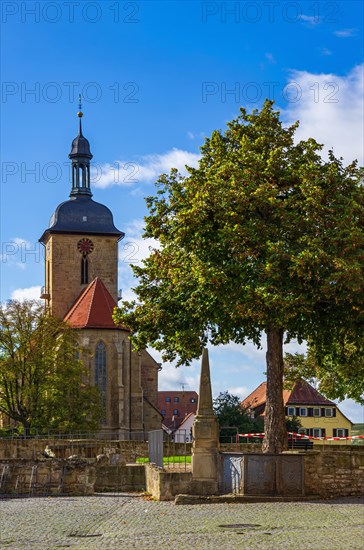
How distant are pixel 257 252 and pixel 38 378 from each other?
32.4 meters

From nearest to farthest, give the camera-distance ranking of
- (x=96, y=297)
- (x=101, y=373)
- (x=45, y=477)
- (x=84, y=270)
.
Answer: (x=45, y=477) < (x=101, y=373) < (x=96, y=297) < (x=84, y=270)

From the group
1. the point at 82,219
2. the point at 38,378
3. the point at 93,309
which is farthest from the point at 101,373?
the point at 82,219

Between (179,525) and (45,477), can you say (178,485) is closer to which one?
(45,477)

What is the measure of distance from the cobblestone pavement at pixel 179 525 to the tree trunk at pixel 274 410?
17.0ft

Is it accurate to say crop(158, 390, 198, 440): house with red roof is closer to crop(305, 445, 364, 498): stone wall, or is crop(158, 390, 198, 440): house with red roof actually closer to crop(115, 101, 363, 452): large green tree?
crop(115, 101, 363, 452): large green tree

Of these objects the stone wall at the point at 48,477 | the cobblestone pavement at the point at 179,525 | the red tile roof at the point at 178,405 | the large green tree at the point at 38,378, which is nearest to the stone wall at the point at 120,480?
the stone wall at the point at 48,477

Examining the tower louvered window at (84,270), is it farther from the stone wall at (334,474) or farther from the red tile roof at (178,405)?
the stone wall at (334,474)

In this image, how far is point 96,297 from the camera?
74.1 meters

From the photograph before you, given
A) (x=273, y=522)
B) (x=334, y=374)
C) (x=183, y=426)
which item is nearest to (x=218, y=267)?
(x=273, y=522)

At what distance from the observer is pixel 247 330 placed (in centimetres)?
2959

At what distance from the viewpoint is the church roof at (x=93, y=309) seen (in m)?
70.7

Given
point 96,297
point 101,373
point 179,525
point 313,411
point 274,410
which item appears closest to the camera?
point 179,525

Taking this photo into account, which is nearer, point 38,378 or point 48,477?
point 48,477

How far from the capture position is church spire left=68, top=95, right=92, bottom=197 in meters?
84.0
